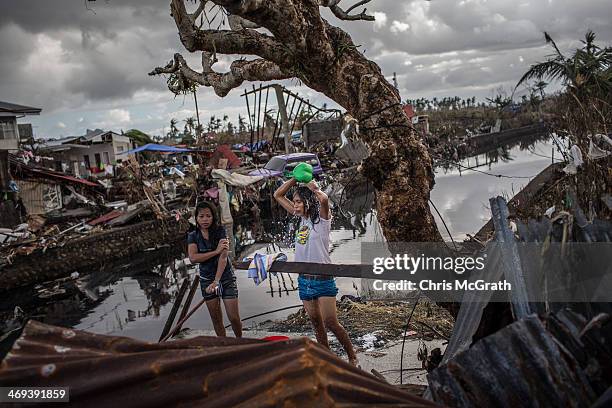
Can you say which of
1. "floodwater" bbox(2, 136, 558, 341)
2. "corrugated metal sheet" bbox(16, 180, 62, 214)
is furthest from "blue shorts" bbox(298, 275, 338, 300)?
"corrugated metal sheet" bbox(16, 180, 62, 214)

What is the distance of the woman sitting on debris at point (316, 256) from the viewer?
446cm

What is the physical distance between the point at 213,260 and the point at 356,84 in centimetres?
200

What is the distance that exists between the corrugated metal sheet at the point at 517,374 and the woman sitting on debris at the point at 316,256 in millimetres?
2187

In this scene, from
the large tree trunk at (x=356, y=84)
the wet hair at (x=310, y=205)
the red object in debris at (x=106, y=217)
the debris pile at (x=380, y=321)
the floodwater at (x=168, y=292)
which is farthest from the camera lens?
the red object in debris at (x=106, y=217)

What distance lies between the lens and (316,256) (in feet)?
14.9

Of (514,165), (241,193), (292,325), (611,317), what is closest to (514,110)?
(514,165)

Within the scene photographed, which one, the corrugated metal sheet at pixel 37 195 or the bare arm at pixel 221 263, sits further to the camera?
the corrugated metal sheet at pixel 37 195

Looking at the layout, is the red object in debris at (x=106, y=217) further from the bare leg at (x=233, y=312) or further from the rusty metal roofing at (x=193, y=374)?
the rusty metal roofing at (x=193, y=374)

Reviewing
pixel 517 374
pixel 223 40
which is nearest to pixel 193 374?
pixel 517 374

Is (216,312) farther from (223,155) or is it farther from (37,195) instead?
(37,195)

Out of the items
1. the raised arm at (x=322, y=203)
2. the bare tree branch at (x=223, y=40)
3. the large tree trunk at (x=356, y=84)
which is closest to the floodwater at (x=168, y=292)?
the large tree trunk at (x=356, y=84)

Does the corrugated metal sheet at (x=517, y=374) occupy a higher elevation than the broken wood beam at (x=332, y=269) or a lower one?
lower

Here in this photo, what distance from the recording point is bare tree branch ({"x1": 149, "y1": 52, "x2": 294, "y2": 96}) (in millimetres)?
5332

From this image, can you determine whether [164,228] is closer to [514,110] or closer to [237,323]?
[237,323]
